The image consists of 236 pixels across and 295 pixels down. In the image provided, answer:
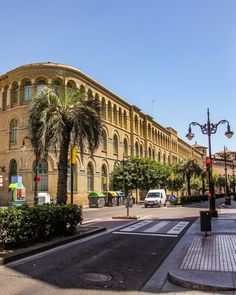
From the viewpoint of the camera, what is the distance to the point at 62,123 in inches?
578

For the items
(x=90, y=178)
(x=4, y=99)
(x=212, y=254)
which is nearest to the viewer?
(x=212, y=254)

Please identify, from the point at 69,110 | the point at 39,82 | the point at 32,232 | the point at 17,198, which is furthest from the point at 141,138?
the point at 32,232

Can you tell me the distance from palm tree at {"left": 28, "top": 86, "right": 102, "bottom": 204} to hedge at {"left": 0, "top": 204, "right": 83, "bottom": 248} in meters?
1.73

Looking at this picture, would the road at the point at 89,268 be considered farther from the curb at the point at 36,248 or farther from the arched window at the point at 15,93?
the arched window at the point at 15,93

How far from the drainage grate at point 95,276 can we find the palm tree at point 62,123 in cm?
682

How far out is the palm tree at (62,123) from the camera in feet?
48.5

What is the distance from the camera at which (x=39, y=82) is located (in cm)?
Answer: 4462

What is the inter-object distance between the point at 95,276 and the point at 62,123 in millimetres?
7857

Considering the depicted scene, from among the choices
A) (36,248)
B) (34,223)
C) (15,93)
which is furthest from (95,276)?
(15,93)

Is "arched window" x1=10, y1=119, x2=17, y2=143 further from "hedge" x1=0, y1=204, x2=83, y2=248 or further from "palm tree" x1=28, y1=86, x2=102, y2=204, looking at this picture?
"hedge" x1=0, y1=204, x2=83, y2=248

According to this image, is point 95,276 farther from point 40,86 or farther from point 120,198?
point 120,198

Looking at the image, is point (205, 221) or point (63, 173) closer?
point (205, 221)

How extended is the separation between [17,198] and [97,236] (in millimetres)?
26344

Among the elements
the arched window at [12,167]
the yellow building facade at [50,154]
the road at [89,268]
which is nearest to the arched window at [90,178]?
the yellow building facade at [50,154]
